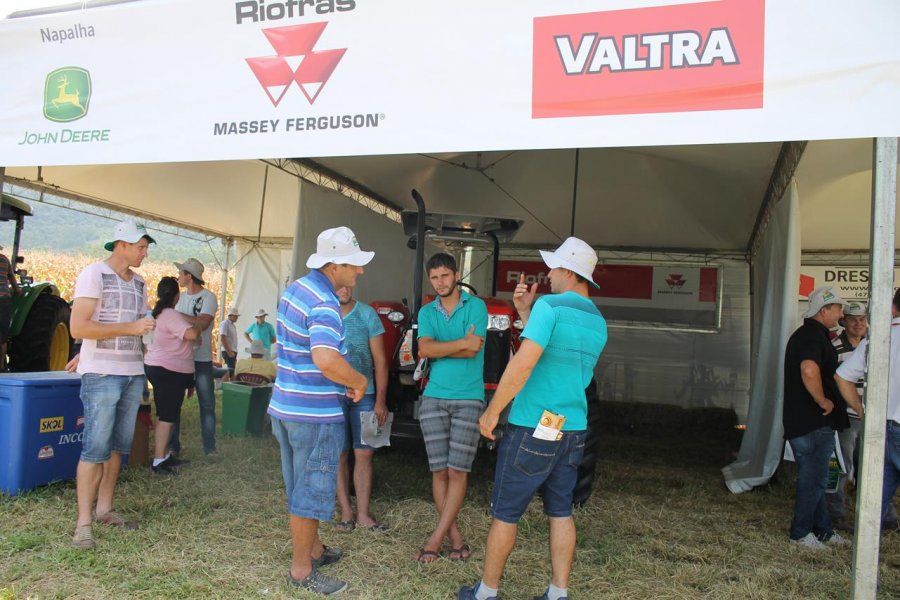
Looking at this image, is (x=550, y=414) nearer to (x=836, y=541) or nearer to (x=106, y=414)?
(x=106, y=414)

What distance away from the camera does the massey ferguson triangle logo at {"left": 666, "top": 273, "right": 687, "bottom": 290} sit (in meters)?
10.1

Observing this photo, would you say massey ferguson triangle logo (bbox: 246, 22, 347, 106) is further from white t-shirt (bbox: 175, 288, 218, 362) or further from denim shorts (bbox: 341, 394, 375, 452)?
white t-shirt (bbox: 175, 288, 218, 362)

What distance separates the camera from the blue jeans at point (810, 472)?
3.93 m

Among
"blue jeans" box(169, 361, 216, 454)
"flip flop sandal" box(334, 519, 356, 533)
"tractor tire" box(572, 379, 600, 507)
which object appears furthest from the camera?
"blue jeans" box(169, 361, 216, 454)

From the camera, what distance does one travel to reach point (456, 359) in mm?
3422

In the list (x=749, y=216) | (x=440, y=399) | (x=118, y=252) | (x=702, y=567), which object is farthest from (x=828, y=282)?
(x=118, y=252)

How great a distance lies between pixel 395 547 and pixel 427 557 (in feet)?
0.88

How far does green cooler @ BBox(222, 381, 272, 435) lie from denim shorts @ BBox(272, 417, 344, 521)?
3892 millimetres

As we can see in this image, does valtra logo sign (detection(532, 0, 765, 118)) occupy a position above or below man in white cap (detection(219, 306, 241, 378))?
above

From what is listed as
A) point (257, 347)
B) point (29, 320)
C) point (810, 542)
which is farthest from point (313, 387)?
point (257, 347)

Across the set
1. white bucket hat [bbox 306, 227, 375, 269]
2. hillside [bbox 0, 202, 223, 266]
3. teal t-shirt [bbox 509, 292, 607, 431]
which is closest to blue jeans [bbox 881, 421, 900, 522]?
teal t-shirt [bbox 509, 292, 607, 431]

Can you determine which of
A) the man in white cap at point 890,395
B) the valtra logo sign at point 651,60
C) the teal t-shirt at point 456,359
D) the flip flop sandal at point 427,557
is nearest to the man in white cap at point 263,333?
the teal t-shirt at point 456,359

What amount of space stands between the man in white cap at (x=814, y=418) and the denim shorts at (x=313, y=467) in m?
2.86

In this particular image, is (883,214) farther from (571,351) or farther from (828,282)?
(828,282)
